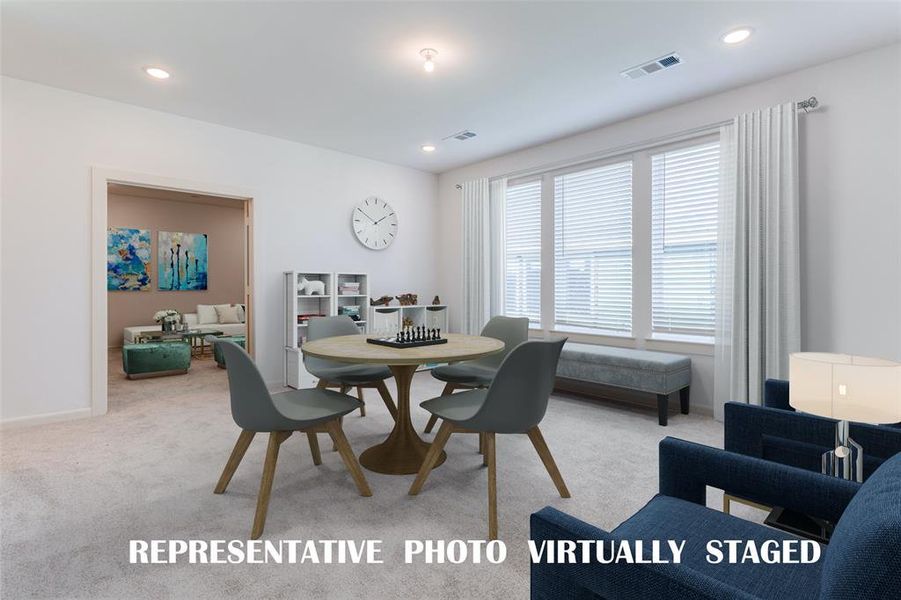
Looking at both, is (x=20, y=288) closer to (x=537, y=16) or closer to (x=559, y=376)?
(x=537, y=16)

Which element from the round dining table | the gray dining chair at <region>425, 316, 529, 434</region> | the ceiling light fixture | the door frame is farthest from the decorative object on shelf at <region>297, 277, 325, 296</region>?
the ceiling light fixture

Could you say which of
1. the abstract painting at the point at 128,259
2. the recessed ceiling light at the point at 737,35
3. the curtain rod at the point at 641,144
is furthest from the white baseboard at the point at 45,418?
the recessed ceiling light at the point at 737,35

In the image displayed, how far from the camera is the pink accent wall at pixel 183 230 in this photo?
756cm

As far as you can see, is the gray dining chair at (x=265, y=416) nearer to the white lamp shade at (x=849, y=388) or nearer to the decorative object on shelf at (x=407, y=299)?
the white lamp shade at (x=849, y=388)

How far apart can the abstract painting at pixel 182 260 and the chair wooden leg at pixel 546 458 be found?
805 cm

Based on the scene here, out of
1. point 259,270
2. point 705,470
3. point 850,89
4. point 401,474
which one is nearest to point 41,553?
point 401,474


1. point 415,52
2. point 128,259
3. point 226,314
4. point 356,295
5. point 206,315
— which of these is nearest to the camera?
point 415,52

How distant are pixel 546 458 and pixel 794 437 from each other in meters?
1.07

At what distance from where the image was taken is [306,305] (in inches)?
205

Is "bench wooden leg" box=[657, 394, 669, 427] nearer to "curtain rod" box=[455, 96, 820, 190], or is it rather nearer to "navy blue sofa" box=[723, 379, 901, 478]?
"navy blue sofa" box=[723, 379, 901, 478]

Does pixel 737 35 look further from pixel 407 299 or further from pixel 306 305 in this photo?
pixel 306 305

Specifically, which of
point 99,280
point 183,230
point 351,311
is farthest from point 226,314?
point 99,280

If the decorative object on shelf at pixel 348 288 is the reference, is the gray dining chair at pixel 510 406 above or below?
below

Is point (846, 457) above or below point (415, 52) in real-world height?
below
